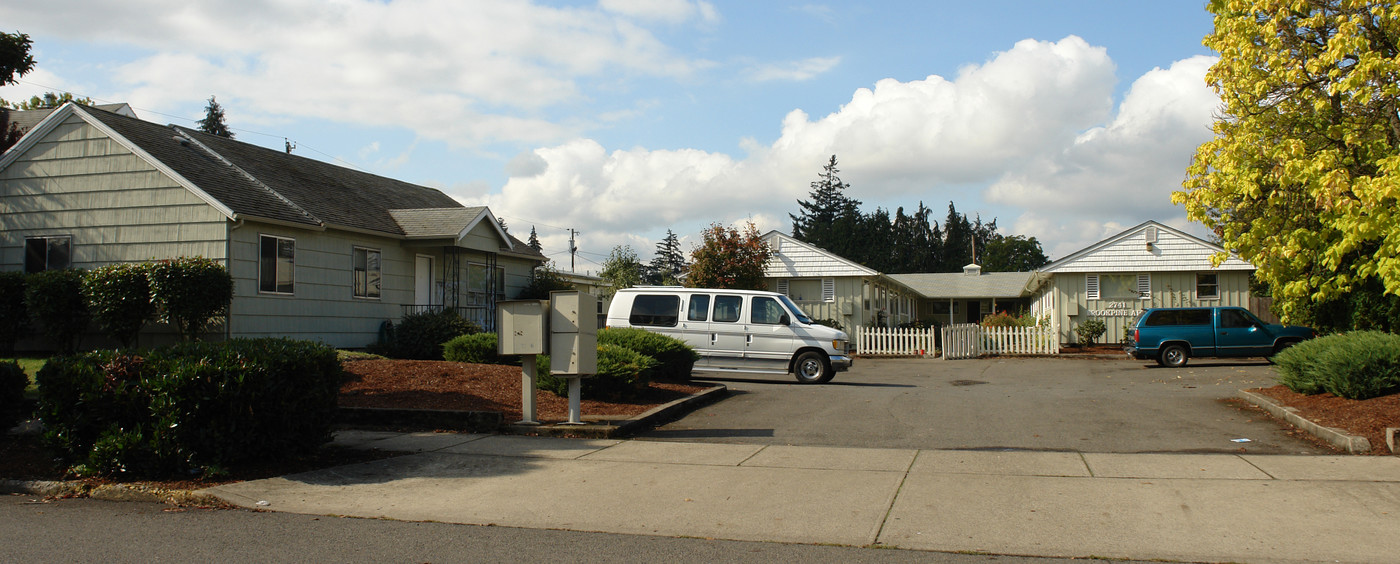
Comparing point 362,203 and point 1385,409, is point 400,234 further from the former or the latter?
point 1385,409

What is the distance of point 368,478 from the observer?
25.1ft

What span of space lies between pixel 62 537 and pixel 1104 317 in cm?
3290

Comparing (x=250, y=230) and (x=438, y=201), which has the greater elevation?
(x=438, y=201)

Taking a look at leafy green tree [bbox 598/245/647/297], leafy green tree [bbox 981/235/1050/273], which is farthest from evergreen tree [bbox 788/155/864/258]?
leafy green tree [bbox 598/245/647/297]

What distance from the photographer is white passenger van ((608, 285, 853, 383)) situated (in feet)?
56.6

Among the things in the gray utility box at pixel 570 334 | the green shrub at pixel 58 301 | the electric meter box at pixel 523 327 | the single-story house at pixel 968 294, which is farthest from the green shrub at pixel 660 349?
the single-story house at pixel 968 294

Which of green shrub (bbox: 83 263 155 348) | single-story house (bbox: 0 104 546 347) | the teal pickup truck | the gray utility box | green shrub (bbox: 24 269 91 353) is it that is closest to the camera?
the gray utility box

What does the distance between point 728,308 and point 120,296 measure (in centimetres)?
1064

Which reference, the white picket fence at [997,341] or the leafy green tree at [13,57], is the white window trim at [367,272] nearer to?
the leafy green tree at [13,57]

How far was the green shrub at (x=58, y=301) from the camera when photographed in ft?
52.4

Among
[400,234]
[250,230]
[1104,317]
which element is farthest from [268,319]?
[1104,317]

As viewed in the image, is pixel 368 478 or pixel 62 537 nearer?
pixel 62 537

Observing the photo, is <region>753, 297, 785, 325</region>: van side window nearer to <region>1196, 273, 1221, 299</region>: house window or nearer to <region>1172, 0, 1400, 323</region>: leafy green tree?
<region>1172, 0, 1400, 323</region>: leafy green tree

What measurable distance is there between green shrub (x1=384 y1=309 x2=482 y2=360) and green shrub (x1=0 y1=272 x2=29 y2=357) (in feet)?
21.7
